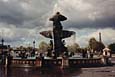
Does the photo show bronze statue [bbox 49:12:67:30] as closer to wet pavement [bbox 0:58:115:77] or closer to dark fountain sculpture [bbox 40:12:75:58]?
dark fountain sculpture [bbox 40:12:75:58]

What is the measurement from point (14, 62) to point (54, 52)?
10.2 meters

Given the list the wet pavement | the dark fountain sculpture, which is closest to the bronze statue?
the dark fountain sculpture

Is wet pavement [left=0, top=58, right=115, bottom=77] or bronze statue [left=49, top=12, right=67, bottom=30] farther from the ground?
bronze statue [left=49, top=12, right=67, bottom=30]

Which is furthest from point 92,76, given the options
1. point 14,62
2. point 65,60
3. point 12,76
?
point 14,62

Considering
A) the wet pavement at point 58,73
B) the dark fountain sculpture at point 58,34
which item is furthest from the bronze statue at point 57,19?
the wet pavement at point 58,73

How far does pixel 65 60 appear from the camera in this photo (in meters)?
38.9

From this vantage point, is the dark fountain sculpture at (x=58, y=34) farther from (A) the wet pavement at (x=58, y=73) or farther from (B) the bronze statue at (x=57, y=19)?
(A) the wet pavement at (x=58, y=73)

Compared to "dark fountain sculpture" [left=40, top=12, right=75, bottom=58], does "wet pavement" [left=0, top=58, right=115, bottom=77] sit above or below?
below

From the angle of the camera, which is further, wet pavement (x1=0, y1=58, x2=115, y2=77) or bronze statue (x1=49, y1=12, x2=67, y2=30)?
bronze statue (x1=49, y1=12, x2=67, y2=30)

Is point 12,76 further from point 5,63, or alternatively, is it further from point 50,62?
point 5,63

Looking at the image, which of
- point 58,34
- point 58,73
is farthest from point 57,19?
point 58,73

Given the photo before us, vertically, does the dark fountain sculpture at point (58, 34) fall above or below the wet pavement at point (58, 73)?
above

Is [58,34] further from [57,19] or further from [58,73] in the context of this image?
[58,73]

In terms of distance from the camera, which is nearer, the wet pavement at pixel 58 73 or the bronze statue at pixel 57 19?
the wet pavement at pixel 58 73
